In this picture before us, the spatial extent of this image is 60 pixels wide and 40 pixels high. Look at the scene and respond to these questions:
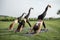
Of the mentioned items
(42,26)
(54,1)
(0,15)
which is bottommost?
(42,26)

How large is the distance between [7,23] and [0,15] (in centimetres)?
19

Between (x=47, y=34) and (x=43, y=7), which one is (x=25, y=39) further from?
(x=43, y=7)

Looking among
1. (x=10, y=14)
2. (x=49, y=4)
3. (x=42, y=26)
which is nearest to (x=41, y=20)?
(x=42, y=26)

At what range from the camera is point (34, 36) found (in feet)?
8.72

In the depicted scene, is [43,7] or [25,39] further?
[43,7]

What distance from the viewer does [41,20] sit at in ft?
9.10

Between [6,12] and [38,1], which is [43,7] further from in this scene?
[6,12]

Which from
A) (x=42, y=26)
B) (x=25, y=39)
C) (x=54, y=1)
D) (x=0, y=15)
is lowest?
(x=25, y=39)

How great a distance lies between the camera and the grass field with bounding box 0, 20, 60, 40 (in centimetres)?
264

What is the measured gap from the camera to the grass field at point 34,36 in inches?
104

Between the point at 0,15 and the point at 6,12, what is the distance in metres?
0.11

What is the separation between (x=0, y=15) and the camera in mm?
2852

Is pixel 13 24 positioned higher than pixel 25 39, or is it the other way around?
pixel 13 24

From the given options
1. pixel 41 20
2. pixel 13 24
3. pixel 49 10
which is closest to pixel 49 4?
pixel 49 10
